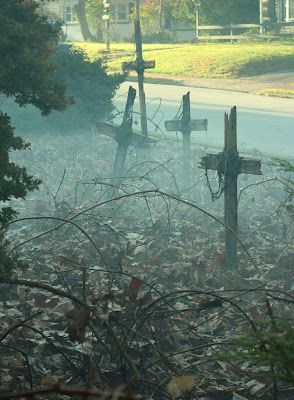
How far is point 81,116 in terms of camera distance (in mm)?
17594

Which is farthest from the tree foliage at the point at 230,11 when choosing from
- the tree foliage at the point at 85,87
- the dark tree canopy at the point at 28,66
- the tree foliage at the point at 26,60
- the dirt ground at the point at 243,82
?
the dark tree canopy at the point at 28,66

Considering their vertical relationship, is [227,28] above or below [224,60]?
above

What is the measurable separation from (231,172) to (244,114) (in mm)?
14153

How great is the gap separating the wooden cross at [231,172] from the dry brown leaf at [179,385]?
12.5 feet

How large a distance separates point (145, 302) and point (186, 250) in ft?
12.3

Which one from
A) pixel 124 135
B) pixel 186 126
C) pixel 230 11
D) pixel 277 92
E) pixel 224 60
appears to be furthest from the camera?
pixel 230 11

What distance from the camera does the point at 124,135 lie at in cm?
1307

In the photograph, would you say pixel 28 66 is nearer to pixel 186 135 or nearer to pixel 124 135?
pixel 124 135

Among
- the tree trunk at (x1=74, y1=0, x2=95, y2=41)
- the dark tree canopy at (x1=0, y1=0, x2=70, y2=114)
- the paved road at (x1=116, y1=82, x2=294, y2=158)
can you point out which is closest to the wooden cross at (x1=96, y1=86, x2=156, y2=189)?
the paved road at (x1=116, y1=82, x2=294, y2=158)

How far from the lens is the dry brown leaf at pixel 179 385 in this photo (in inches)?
197

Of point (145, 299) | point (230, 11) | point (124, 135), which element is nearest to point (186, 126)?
point (124, 135)

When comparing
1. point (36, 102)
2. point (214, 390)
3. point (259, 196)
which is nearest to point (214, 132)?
point (259, 196)

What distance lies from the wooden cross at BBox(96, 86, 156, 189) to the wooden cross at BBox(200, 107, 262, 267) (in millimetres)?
4149

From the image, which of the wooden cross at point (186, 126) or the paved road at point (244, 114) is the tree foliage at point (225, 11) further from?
the wooden cross at point (186, 126)
